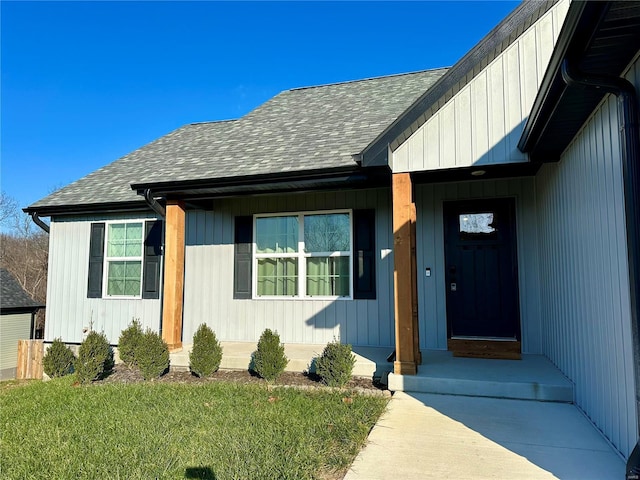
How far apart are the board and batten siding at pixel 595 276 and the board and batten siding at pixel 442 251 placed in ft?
2.87

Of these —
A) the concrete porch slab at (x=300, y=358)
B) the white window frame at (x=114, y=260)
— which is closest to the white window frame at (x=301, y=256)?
the concrete porch slab at (x=300, y=358)

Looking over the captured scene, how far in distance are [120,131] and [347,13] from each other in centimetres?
1323

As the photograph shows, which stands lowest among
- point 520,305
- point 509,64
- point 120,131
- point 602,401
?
point 602,401

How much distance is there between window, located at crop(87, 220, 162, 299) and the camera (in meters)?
7.52

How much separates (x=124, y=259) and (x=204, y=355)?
3574 mm

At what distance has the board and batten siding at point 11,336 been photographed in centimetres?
1058

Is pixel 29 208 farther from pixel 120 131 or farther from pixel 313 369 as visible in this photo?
pixel 120 131

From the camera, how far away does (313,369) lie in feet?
17.0

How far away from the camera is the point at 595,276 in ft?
10.2

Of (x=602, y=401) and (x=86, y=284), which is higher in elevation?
(x=86, y=284)

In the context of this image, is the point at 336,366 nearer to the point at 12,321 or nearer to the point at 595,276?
the point at 595,276

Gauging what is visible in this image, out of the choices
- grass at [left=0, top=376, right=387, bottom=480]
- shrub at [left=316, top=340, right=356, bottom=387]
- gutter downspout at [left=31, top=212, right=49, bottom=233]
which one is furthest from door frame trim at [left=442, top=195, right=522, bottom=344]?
gutter downspout at [left=31, top=212, right=49, bottom=233]

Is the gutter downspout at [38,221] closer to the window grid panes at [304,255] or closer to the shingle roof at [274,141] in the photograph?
the shingle roof at [274,141]

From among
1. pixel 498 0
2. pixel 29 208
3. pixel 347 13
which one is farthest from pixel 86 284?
pixel 498 0
